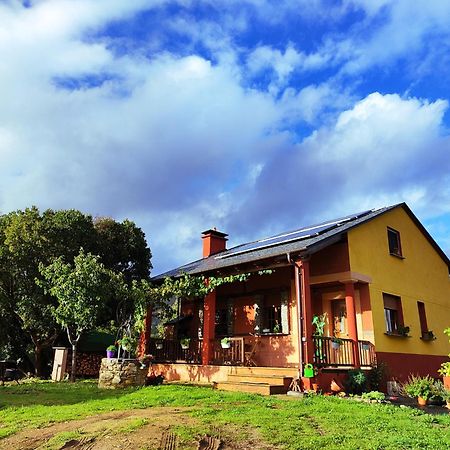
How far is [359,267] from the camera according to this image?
13.4 meters

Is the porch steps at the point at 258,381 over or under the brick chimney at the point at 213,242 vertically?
under

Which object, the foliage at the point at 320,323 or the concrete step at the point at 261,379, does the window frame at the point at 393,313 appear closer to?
the foliage at the point at 320,323

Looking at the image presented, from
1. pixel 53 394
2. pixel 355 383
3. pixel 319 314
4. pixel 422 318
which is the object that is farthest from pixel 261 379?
pixel 422 318

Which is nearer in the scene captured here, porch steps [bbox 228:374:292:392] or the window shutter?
porch steps [bbox 228:374:292:392]

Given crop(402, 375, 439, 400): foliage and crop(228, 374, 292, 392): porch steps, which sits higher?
crop(228, 374, 292, 392): porch steps

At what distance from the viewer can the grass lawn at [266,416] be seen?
5.81m

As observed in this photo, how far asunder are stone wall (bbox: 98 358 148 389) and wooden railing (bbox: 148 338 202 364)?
101 inches

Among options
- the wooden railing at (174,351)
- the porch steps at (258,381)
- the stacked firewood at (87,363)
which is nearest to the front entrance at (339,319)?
the porch steps at (258,381)

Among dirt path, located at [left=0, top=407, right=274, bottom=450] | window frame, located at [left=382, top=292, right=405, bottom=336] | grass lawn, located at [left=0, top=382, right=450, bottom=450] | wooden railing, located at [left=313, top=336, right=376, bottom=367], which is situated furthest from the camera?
window frame, located at [left=382, top=292, right=405, bottom=336]

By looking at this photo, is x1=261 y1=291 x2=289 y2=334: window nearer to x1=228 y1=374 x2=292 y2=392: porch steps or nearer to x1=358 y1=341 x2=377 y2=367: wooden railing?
x1=358 y1=341 x2=377 y2=367: wooden railing

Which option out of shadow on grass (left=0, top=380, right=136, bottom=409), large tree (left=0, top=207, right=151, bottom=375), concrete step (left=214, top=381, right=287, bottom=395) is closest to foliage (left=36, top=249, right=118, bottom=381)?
large tree (left=0, top=207, right=151, bottom=375)

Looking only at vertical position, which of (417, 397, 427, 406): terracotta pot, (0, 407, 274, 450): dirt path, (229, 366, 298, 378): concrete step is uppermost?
(229, 366, 298, 378): concrete step

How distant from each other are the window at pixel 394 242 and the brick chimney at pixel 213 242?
7885 mm

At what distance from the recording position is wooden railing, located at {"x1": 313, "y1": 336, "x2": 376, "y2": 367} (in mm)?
11180
